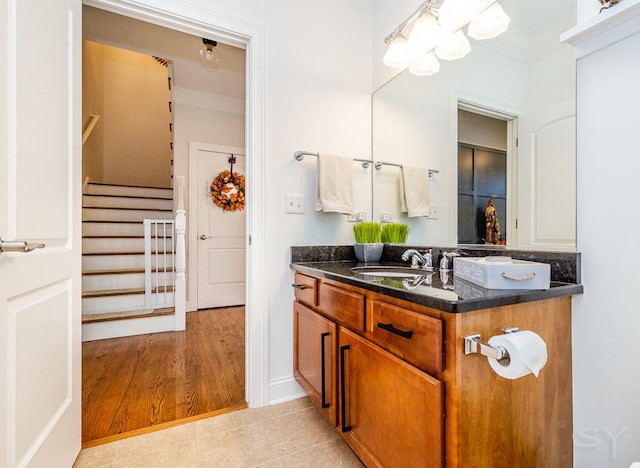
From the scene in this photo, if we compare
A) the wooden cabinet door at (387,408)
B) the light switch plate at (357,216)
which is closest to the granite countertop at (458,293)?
the wooden cabinet door at (387,408)

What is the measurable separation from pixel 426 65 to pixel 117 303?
3215 millimetres

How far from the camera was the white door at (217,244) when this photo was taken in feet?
12.2

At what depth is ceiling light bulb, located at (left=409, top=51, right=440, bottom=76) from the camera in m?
1.63

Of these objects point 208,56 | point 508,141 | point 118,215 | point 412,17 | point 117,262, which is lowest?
point 117,262

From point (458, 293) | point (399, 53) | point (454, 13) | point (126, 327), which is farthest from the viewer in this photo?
point (126, 327)

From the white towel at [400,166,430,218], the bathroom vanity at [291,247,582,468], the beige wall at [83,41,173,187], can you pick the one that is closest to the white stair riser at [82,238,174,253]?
the beige wall at [83,41,173,187]

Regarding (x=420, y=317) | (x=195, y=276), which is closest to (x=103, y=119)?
(x=195, y=276)

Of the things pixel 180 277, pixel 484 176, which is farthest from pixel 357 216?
pixel 180 277

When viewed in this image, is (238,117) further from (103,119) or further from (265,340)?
(265,340)

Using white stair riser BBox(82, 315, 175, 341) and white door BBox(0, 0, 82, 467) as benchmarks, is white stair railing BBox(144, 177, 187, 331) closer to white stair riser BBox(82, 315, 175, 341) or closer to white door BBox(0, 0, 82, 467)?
white stair riser BBox(82, 315, 175, 341)

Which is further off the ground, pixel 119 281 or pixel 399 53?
pixel 399 53

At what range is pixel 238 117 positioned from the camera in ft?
13.1

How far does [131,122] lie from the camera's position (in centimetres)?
479

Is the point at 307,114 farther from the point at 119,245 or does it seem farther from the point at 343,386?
the point at 119,245
